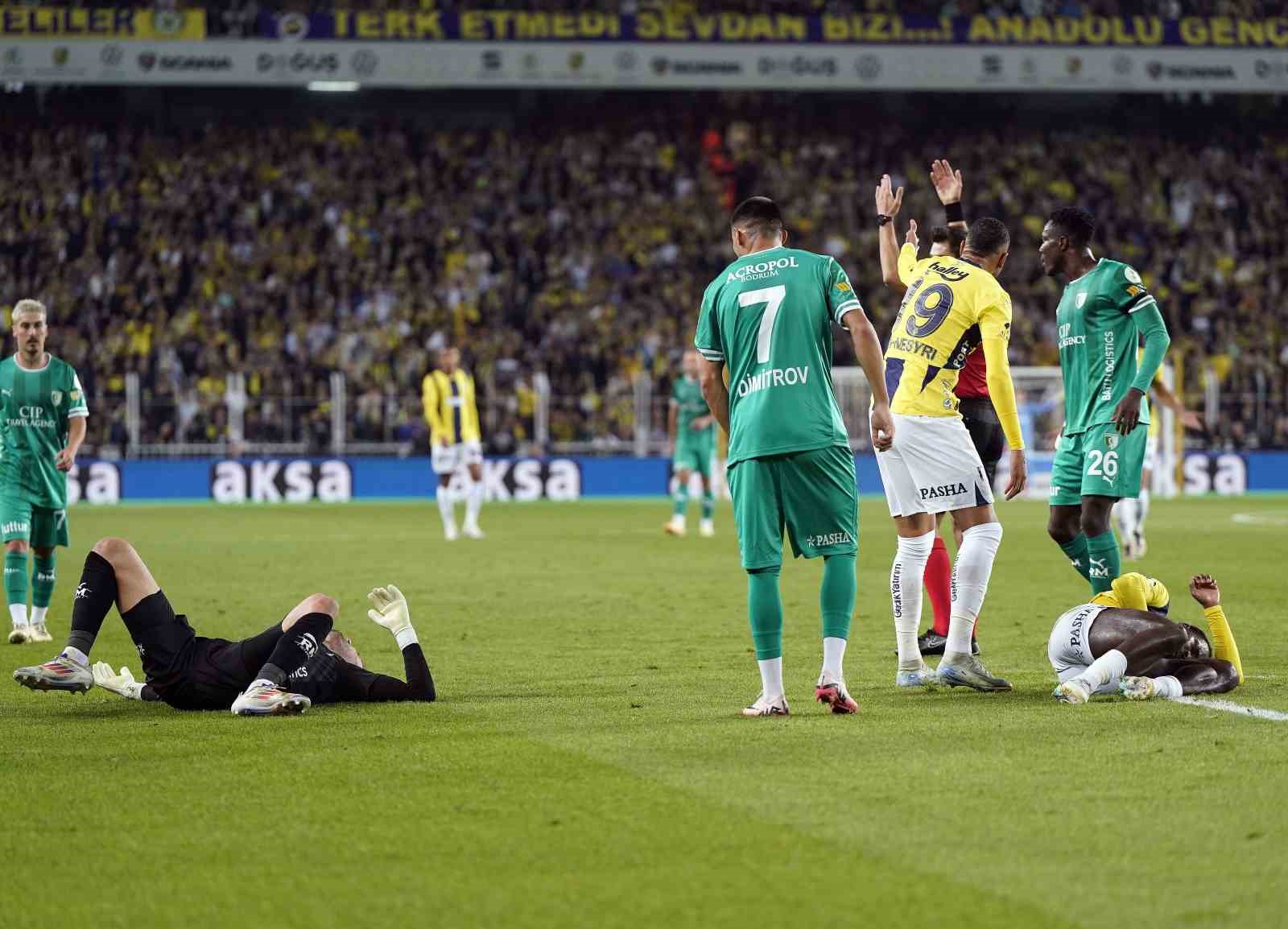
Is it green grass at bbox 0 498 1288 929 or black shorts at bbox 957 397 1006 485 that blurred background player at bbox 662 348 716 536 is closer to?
green grass at bbox 0 498 1288 929

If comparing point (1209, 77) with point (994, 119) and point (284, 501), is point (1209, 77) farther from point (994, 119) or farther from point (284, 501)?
point (284, 501)

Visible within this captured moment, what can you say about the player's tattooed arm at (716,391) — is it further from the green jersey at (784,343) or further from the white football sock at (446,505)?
the white football sock at (446,505)

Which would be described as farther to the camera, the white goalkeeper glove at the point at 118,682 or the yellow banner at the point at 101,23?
the yellow banner at the point at 101,23

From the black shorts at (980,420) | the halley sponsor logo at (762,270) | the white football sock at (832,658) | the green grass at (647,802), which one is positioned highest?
the halley sponsor logo at (762,270)

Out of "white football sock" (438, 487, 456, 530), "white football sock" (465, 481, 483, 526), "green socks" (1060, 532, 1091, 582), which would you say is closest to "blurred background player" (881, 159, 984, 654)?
"green socks" (1060, 532, 1091, 582)

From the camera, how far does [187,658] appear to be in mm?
7520

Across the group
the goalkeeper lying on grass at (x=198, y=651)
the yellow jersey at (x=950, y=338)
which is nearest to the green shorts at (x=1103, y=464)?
the yellow jersey at (x=950, y=338)

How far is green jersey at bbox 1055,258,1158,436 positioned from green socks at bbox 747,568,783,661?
8.39 ft

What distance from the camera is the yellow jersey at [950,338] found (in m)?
8.24

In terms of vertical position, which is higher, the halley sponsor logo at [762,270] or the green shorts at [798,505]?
the halley sponsor logo at [762,270]

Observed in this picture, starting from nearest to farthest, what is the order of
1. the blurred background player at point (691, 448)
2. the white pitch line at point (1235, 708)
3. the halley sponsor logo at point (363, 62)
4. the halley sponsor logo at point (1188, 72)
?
the white pitch line at point (1235, 708) → the blurred background player at point (691, 448) → the halley sponsor logo at point (363, 62) → the halley sponsor logo at point (1188, 72)

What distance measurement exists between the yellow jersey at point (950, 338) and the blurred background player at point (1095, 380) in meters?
0.81

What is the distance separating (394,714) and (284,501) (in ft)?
84.3

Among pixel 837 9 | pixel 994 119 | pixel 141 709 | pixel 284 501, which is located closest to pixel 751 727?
pixel 141 709
